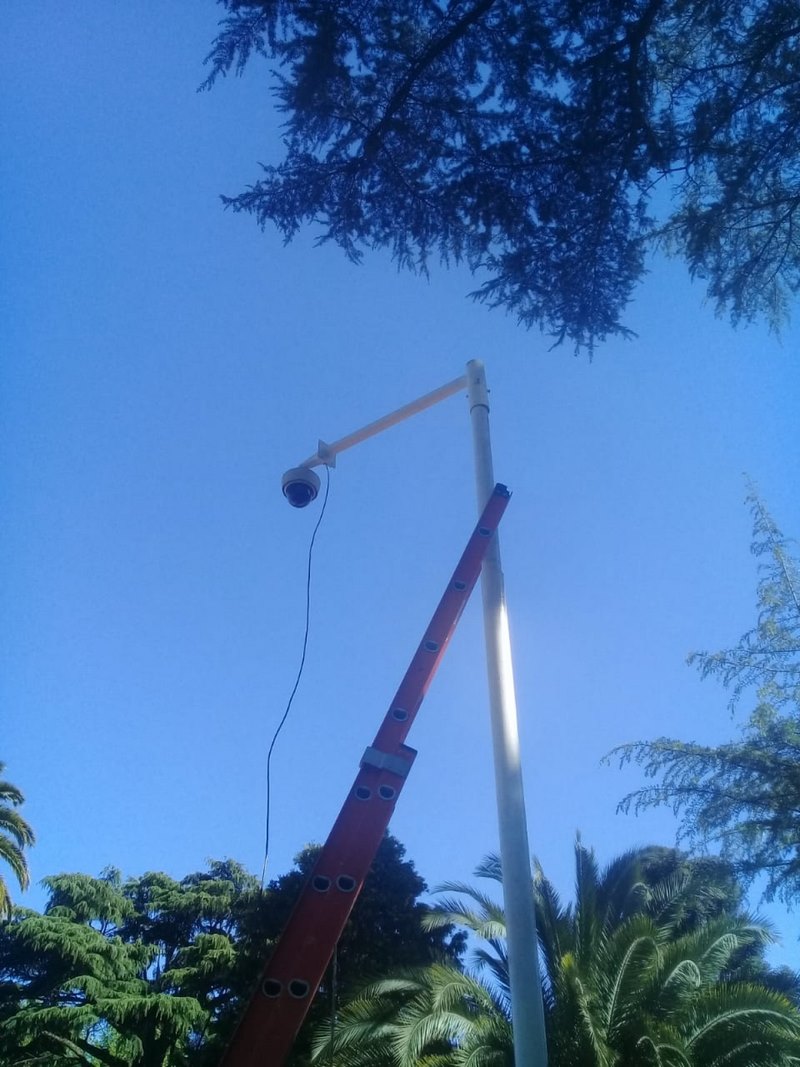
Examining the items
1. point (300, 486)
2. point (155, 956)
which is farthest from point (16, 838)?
point (300, 486)

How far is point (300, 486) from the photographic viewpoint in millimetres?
6906

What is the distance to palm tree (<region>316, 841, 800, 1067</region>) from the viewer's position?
9445 mm

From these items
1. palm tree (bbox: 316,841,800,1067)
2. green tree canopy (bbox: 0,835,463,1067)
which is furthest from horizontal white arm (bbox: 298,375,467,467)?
green tree canopy (bbox: 0,835,463,1067)

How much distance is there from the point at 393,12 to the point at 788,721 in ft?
A: 35.0

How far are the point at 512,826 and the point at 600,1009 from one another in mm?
6741

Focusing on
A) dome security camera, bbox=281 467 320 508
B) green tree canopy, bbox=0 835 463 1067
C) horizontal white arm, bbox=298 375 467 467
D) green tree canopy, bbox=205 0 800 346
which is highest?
green tree canopy, bbox=205 0 800 346

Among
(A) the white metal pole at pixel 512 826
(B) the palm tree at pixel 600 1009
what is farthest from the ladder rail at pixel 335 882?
(B) the palm tree at pixel 600 1009

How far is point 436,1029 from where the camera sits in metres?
9.98

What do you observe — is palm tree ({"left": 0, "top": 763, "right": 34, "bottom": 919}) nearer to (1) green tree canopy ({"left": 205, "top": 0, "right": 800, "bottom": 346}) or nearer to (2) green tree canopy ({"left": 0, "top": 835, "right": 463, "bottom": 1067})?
(2) green tree canopy ({"left": 0, "top": 835, "right": 463, "bottom": 1067})

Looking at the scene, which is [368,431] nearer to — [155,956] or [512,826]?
[512,826]

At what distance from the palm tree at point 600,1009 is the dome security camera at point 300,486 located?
7.09 metres

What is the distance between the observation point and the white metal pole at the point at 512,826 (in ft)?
14.3

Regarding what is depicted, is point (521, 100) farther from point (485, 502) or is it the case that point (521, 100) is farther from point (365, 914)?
point (365, 914)

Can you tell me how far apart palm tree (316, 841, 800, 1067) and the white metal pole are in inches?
A: 225
